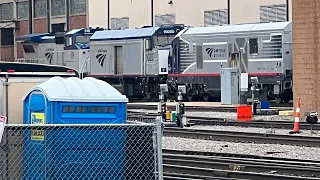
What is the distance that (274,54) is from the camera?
3462 cm

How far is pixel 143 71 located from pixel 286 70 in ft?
29.4

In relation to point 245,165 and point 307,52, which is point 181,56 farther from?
point 245,165

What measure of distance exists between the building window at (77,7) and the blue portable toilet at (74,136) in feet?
157

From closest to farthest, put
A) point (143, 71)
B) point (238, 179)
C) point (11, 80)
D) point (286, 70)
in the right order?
point (11, 80) → point (238, 179) → point (286, 70) → point (143, 71)

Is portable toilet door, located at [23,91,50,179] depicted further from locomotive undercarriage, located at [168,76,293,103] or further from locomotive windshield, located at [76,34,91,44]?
locomotive windshield, located at [76,34,91,44]

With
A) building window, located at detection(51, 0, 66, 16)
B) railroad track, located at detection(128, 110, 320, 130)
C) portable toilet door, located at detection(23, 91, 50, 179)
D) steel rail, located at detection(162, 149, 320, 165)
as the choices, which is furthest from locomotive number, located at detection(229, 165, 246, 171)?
building window, located at detection(51, 0, 66, 16)

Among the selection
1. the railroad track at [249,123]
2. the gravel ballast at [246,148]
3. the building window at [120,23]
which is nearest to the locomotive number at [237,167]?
the gravel ballast at [246,148]

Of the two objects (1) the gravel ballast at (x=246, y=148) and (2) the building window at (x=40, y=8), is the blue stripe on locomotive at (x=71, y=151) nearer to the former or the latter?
(1) the gravel ballast at (x=246, y=148)

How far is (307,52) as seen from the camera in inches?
1021

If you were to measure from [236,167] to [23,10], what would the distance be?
50.1m

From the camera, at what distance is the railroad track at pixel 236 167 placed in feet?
42.7

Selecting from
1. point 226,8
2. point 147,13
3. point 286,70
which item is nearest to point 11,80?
point 286,70

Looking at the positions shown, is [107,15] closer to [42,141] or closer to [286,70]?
[286,70]

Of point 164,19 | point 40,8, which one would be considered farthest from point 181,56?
point 40,8
